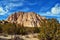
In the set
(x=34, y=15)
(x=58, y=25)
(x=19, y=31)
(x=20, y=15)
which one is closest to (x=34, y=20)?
(x=34, y=15)

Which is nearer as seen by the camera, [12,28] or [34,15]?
[12,28]

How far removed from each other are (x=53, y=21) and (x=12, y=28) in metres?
17.3

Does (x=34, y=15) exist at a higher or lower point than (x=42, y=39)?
higher

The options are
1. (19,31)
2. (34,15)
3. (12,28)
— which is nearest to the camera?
(12,28)

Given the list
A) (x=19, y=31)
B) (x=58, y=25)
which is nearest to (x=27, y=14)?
(x=19, y=31)

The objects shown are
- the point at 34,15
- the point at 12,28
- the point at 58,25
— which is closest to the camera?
the point at 58,25

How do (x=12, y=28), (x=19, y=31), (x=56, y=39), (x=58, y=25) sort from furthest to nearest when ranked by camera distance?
(x=19, y=31)
(x=12, y=28)
(x=58, y=25)
(x=56, y=39)

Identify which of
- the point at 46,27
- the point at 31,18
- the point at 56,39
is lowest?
the point at 56,39

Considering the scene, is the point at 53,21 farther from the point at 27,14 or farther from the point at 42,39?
the point at 27,14

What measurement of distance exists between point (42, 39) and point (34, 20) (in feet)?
442

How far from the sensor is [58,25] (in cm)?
3391

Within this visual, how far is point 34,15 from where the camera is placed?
549 ft

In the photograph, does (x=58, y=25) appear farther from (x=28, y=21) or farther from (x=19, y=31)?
(x=28, y=21)

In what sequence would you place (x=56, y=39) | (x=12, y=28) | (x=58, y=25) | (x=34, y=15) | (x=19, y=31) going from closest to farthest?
(x=56, y=39)
(x=58, y=25)
(x=12, y=28)
(x=19, y=31)
(x=34, y=15)
